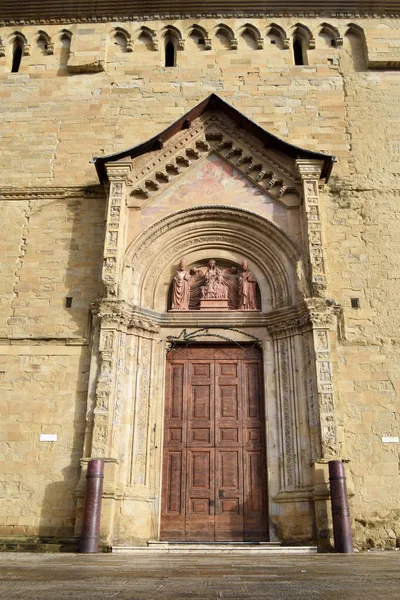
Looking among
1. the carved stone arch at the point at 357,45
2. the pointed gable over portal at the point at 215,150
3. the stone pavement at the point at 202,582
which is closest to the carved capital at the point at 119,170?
the pointed gable over portal at the point at 215,150

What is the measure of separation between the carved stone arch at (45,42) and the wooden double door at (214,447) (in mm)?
8680

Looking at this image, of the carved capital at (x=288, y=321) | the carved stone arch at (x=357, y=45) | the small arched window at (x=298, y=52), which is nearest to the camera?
the carved capital at (x=288, y=321)

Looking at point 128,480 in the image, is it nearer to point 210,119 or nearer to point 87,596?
point 87,596

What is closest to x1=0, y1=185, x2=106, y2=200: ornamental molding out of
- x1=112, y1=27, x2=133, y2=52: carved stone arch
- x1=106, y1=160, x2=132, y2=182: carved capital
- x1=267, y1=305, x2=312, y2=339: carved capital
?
x1=106, y1=160, x2=132, y2=182: carved capital

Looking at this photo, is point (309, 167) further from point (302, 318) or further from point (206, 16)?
point (206, 16)

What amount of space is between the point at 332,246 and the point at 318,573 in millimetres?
7683

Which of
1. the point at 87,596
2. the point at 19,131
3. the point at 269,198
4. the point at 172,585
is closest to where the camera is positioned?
the point at 87,596

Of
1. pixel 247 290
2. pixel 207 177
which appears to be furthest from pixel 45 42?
pixel 247 290

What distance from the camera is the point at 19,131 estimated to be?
12.7 meters

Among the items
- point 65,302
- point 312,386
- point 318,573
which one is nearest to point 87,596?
point 318,573

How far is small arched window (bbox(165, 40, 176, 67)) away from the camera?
1374 cm

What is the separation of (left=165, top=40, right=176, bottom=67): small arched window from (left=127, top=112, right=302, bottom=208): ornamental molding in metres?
2.78

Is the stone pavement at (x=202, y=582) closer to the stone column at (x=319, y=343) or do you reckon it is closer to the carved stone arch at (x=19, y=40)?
the stone column at (x=319, y=343)

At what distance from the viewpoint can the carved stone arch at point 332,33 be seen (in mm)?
13602
